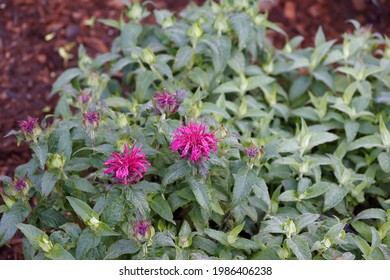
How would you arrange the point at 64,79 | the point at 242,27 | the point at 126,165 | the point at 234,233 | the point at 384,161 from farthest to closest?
the point at 64,79, the point at 242,27, the point at 384,161, the point at 234,233, the point at 126,165

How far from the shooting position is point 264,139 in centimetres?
244

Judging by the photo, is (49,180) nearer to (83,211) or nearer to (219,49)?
(83,211)

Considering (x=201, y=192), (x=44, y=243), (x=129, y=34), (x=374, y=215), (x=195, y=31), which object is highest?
(x=195, y=31)

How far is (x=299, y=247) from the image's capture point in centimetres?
201

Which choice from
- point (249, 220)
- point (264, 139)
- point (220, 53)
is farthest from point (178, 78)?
point (249, 220)

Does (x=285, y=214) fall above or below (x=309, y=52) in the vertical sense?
below

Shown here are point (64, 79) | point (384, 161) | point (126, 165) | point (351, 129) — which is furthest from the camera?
point (64, 79)

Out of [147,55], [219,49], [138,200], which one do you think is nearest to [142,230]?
[138,200]

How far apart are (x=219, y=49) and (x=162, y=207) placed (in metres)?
0.83

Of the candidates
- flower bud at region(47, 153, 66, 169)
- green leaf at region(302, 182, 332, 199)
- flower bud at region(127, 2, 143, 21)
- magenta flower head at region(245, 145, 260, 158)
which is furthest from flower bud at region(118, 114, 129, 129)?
flower bud at region(127, 2, 143, 21)

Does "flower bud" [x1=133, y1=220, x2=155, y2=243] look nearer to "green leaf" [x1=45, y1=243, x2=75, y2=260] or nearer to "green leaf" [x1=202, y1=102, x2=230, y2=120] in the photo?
"green leaf" [x1=45, y1=243, x2=75, y2=260]

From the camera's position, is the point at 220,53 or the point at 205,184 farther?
the point at 220,53
